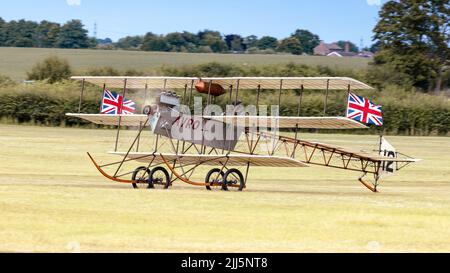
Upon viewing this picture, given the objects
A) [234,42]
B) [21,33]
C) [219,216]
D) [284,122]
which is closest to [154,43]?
[234,42]

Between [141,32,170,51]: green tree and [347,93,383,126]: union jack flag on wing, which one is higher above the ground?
[141,32,170,51]: green tree

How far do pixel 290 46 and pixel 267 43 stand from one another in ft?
36.2

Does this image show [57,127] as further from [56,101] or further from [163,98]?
[163,98]

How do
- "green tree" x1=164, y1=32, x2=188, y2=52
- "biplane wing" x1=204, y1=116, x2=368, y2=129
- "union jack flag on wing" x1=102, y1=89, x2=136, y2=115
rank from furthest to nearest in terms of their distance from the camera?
"green tree" x1=164, y1=32, x2=188, y2=52 → "union jack flag on wing" x1=102, y1=89, x2=136, y2=115 → "biplane wing" x1=204, y1=116, x2=368, y2=129

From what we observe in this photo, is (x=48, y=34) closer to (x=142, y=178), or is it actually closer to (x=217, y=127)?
(x=142, y=178)

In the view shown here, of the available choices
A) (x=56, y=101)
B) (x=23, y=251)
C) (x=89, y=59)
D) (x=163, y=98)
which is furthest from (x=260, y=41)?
(x=23, y=251)

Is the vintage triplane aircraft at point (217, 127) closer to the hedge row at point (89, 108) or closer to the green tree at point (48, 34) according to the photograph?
the hedge row at point (89, 108)

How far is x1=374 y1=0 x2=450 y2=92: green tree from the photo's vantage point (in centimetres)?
6838

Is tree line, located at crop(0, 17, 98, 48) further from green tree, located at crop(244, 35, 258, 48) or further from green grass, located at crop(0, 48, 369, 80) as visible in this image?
green tree, located at crop(244, 35, 258, 48)

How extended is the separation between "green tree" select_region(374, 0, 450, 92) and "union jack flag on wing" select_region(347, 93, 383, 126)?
50219 mm

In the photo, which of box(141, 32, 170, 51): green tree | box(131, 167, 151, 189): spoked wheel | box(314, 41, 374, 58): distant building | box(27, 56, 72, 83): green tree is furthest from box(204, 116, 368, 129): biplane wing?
box(314, 41, 374, 58): distant building

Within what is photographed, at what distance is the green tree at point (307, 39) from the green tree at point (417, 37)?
62.0 m

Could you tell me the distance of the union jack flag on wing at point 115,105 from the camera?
20.5 metres
